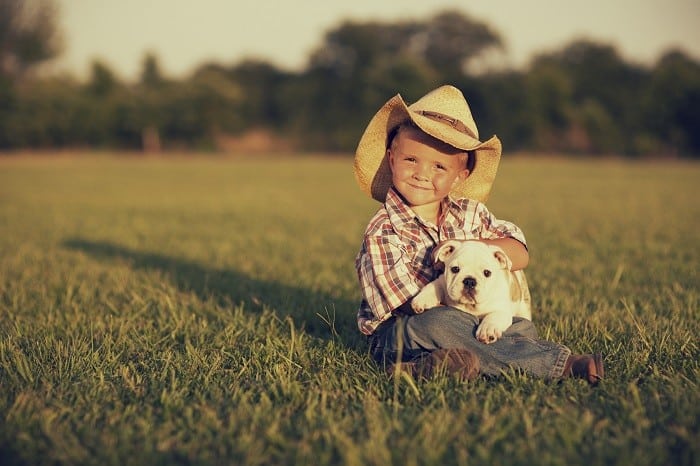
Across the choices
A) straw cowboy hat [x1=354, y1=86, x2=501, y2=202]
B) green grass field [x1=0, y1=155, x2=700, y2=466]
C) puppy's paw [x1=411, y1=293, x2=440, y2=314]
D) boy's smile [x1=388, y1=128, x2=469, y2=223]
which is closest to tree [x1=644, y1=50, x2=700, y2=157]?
green grass field [x1=0, y1=155, x2=700, y2=466]

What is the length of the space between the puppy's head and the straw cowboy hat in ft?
1.90

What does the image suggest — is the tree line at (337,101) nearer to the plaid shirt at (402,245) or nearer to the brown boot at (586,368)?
the plaid shirt at (402,245)

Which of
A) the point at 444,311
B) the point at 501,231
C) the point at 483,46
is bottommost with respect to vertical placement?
the point at 444,311

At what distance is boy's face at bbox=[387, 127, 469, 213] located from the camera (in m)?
3.37

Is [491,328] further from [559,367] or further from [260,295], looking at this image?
[260,295]

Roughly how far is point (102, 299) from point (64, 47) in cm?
5439

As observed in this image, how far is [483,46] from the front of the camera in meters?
69.5

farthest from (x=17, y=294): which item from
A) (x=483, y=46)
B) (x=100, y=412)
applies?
(x=483, y=46)

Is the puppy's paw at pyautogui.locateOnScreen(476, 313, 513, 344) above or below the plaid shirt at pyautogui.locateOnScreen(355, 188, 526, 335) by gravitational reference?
below

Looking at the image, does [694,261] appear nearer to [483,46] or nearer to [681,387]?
[681,387]

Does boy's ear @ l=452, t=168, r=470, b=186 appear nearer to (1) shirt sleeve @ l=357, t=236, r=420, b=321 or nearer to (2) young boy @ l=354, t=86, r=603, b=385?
(2) young boy @ l=354, t=86, r=603, b=385

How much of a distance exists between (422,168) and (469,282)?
76 centimetres

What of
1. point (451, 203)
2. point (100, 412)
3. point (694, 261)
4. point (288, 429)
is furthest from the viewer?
point (694, 261)

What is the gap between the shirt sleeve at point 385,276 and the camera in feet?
10.4
